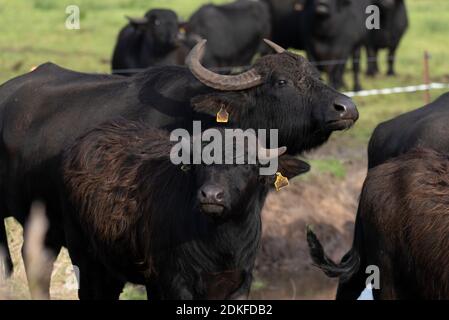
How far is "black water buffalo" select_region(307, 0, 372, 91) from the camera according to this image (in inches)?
914

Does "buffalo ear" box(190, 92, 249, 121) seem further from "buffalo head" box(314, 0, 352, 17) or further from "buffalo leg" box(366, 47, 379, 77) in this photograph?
"buffalo leg" box(366, 47, 379, 77)

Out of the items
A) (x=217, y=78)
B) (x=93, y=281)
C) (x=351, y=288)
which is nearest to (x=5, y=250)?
(x=93, y=281)

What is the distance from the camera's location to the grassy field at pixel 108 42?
20.8m

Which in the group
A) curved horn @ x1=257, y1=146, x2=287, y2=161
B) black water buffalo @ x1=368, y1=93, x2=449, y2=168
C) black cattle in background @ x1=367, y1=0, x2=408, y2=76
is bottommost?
black cattle in background @ x1=367, y1=0, x2=408, y2=76

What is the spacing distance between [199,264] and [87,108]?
2.54 meters

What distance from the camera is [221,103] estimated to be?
31.9ft

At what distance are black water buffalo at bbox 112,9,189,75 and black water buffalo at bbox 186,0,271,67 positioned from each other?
2.33 meters

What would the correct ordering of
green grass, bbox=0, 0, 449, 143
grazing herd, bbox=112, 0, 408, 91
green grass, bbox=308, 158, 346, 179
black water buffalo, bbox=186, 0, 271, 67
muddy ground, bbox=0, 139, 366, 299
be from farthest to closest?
grazing herd, bbox=112, 0, 408, 91, black water buffalo, bbox=186, 0, 271, 67, green grass, bbox=0, 0, 449, 143, green grass, bbox=308, 158, 346, 179, muddy ground, bbox=0, 139, 366, 299

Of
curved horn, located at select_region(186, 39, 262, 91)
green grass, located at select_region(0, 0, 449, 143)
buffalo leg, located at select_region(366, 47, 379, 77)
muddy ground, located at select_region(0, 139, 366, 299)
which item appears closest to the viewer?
curved horn, located at select_region(186, 39, 262, 91)

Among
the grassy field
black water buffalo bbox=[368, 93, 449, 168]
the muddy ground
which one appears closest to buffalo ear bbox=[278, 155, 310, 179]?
black water buffalo bbox=[368, 93, 449, 168]

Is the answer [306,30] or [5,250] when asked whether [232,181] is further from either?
[306,30]

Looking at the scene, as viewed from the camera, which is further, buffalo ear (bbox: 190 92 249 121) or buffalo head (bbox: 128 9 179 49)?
buffalo head (bbox: 128 9 179 49)

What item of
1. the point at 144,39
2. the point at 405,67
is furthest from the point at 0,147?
the point at 405,67

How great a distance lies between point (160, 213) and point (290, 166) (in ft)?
3.20
